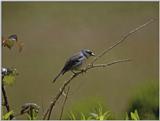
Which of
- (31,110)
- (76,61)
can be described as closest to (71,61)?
(76,61)

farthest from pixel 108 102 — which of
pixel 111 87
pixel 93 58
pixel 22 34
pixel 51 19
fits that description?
pixel 93 58

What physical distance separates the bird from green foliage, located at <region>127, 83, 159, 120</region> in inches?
49.0

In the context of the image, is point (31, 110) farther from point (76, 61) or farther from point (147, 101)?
point (147, 101)

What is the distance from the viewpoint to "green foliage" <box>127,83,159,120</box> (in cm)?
288

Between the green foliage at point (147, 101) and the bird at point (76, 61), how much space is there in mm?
1243

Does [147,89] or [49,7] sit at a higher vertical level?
[49,7]

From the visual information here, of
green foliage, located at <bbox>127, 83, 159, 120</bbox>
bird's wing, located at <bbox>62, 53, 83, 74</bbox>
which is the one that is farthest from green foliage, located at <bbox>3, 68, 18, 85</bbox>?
green foliage, located at <bbox>127, 83, 159, 120</bbox>

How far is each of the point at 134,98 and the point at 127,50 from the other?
704 mm

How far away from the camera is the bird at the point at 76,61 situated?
1.57 metres

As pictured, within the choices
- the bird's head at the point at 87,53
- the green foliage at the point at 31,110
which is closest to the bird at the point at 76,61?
the bird's head at the point at 87,53

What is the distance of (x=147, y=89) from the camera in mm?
3111

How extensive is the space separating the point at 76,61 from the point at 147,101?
4.90ft

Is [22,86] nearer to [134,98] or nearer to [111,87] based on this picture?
[111,87]

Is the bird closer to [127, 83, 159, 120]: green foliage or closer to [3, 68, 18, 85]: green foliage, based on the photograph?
[3, 68, 18, 85]: green foliage
